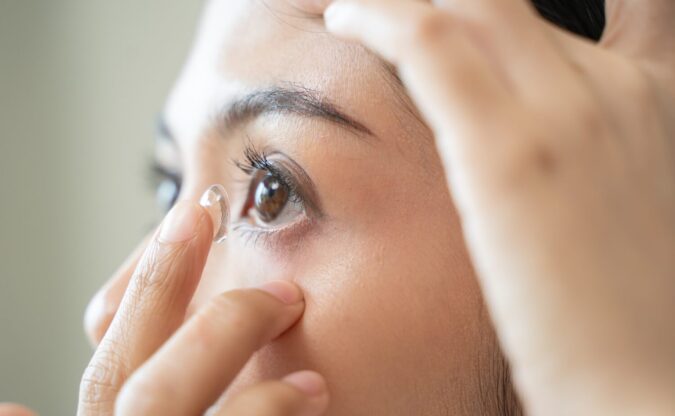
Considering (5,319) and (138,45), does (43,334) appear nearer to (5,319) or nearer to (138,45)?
(5,319)

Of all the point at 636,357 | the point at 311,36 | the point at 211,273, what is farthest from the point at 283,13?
the point at 636,357

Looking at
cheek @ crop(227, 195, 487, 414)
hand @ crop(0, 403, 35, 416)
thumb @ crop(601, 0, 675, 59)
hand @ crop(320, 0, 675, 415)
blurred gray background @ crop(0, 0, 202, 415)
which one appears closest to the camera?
hand @ crop(320, 0, 675, 415)

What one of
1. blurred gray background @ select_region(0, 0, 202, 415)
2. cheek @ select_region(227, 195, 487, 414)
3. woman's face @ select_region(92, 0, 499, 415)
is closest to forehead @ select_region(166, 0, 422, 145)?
woman's face @ select_region(92, 0, 499, 415)

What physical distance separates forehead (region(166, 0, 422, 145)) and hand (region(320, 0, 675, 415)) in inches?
7.5

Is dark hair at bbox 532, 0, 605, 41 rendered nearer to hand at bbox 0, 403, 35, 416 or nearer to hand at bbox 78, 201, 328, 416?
hand at bbox 78, 201, 328, 416

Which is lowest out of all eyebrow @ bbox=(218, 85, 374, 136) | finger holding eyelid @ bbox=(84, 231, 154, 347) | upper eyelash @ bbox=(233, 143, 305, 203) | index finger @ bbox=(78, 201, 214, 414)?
finger holding eyelid @ bbox=(84, 231, 154, 347)

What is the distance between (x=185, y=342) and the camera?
65cm

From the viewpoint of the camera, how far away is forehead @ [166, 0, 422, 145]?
2.35 feet

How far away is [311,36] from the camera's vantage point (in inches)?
29.9

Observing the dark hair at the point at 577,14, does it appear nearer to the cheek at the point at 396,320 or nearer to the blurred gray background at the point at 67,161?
the cheek at the point at 396,320

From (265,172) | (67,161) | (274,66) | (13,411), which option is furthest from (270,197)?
(67,161)

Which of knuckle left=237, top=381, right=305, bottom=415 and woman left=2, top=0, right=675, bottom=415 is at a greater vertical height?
woman left=2, top=0, right=675, bottom=415

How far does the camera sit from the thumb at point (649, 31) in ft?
1.93

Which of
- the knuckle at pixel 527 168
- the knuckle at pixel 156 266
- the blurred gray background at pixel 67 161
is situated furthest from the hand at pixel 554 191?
the blurred gray background at pixel 67 161
